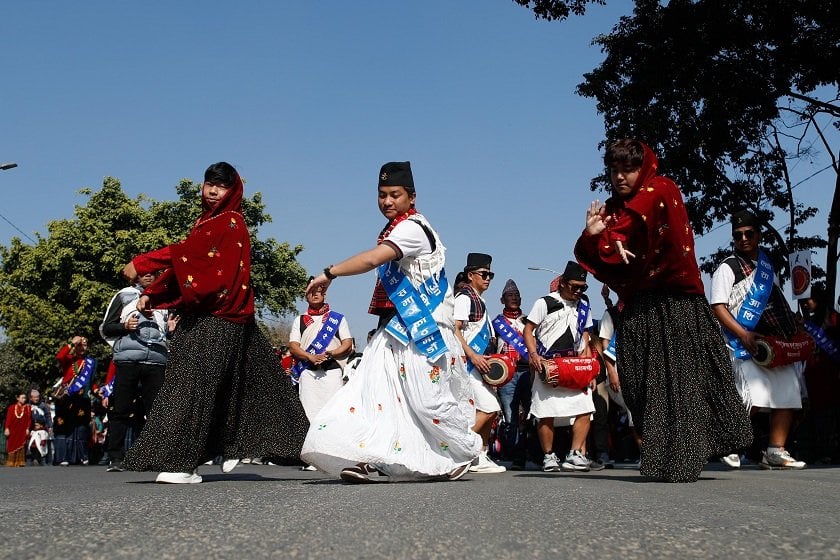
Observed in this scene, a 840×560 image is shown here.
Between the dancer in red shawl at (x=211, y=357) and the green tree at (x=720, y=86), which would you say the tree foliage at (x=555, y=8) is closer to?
the green tree at (x=720, y=86)

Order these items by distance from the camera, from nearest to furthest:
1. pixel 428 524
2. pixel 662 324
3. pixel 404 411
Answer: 1. pixel 428 524
2. pixel 662 324
3. pixel 404 411

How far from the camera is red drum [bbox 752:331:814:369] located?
26.7 feet

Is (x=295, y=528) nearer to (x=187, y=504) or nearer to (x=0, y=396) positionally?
(x=187, y=504)

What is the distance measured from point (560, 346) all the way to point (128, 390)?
4.04 meters

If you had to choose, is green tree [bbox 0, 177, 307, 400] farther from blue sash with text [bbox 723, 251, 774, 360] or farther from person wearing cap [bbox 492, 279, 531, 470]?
blue sash with text [bbox 723, 251, 774, 360]

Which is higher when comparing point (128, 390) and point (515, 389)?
point (515, 389)

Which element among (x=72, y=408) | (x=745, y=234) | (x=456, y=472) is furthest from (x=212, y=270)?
(x=72, y=408)

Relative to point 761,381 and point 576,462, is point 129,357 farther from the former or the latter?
point 761,381

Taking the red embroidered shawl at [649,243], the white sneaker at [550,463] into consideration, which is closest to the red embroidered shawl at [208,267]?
the red embroidered shawl at [649,243]

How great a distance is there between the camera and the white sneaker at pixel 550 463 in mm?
9148

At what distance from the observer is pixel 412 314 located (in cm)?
645

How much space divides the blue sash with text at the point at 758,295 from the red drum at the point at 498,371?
8.02 feet

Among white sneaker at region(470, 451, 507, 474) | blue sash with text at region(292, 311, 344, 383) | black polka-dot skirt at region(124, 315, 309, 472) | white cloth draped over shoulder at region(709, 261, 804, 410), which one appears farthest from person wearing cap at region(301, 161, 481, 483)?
blue sash with text at region(292, 311, 344, 383)

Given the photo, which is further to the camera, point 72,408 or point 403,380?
point 72,408
